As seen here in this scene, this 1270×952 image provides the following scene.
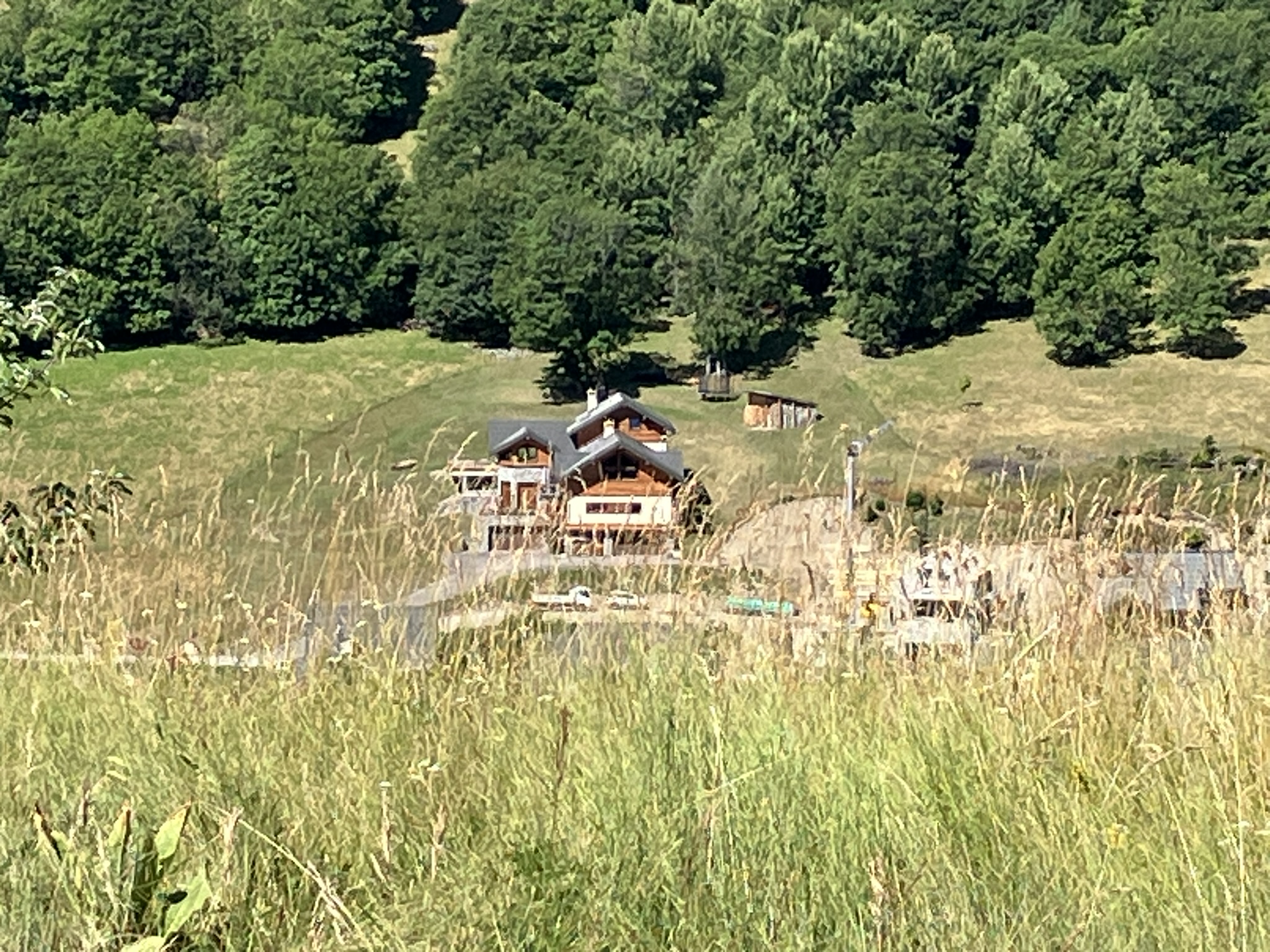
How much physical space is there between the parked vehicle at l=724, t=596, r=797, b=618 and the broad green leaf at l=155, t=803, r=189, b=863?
230 cm

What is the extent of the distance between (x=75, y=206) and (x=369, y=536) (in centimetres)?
6812

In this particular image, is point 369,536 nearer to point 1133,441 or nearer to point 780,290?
point 1133,441


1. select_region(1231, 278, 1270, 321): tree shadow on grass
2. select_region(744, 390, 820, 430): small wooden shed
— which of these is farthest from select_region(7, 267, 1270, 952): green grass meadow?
select_region(1231, 278, 1270, 321): tree shadow on grass

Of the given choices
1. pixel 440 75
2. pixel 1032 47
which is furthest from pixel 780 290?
pixel 440 75

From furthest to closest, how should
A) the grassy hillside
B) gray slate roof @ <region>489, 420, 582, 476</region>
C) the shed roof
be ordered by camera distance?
the shed roof → the grassy hillside → gray slate roof @ <region>489, 420, 582, 476</region>

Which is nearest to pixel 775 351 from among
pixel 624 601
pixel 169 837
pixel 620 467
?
pixel 620 467

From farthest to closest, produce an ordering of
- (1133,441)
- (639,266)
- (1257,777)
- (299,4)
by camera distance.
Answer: (299,4)
(639,266)
(1133,441)
(1257,777)

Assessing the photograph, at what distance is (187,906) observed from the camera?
2334mm

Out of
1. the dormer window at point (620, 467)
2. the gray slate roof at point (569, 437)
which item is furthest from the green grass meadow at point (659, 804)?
the gray slate roof at point (569, 437)

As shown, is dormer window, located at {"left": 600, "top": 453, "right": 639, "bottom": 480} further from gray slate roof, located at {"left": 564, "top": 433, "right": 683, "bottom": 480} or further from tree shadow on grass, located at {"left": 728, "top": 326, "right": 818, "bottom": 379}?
tree shadow on grass, located at {"left": 728, "top": 326, "right": 818, "bottom": 379}

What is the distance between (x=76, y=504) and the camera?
4957 millimetres

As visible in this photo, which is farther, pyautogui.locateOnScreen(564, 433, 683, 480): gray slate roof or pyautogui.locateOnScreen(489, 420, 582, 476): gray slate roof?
pyautogui.locateOnScreen(489, 420, 582, 476): gray slate roof

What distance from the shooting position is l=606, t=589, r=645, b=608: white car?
15.5 feet

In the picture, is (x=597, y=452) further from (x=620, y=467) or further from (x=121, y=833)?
(x=121, y=833)
